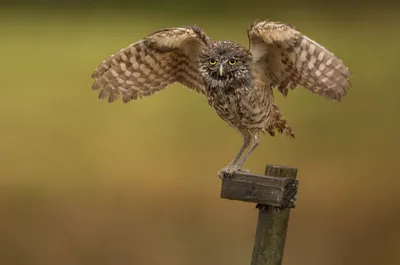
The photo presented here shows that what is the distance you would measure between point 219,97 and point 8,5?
3.11 m

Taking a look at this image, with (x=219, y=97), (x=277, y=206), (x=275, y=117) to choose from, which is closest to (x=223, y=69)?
(x=219, y=97)

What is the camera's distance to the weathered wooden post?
3088mm

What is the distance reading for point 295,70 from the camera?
3623 mm

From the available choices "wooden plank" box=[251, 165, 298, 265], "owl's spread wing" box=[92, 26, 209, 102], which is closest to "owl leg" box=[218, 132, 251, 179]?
"wooden plank" box=[251, 165, 298, 265]

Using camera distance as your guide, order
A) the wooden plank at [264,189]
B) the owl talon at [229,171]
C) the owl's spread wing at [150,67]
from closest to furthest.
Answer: the wooden plank at [264,189]
the owl talon at [229,171]
the owl's spread wing at [150,67]

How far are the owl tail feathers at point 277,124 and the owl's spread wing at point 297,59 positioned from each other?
0.16 meters

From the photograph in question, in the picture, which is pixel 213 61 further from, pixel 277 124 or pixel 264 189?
pixel 264 189

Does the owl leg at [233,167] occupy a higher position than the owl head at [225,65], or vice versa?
the owl head at [225,65]

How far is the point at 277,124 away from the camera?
3.89m

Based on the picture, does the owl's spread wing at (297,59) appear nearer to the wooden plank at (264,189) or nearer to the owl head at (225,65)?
the owl head at (225,65)

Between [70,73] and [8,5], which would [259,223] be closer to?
[70,73]

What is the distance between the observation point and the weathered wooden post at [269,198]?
10.1 ft

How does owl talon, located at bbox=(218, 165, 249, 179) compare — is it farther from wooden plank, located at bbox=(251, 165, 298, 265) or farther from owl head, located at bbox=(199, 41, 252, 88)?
owl head, located at bbox=(199, 41, 252, 88)

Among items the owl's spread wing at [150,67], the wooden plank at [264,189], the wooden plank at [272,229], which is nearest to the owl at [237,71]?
the owl's spread wing at [150,67]
